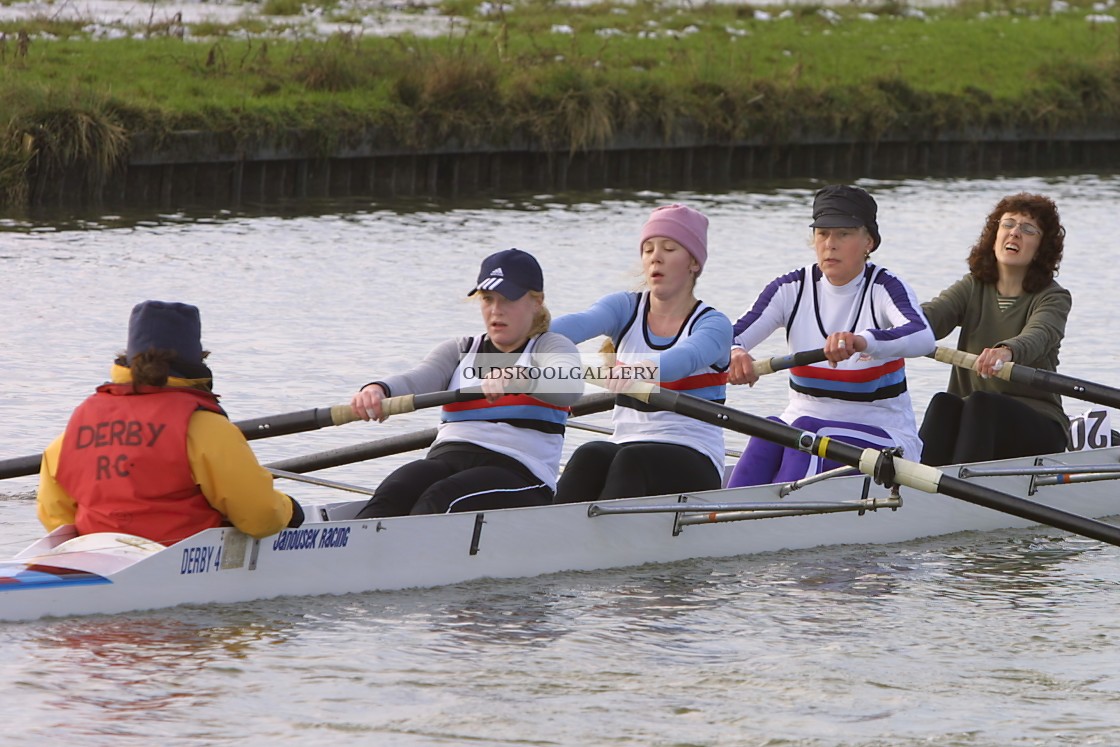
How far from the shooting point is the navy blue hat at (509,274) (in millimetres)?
6906

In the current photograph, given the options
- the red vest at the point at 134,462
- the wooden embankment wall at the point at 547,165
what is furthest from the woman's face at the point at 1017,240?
the wooden embankment wall at the point at 547,165

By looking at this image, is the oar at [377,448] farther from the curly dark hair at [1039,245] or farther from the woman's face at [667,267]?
the curly dark hair at [1039,245]

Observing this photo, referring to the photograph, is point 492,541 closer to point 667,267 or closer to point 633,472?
point 633,472

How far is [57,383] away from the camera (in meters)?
11.6

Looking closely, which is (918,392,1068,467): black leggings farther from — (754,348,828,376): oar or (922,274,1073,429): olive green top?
(754,348,828,376): oar

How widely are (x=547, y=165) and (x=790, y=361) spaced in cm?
1587

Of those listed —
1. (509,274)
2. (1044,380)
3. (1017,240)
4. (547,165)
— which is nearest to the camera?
(509,274)

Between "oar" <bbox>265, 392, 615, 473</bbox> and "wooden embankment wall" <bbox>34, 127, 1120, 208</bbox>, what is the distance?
12.1 meters

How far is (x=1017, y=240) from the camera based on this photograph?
351 inches

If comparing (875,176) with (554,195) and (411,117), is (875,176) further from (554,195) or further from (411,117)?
(411,117)

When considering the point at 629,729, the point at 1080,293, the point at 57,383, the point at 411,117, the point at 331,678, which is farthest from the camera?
the point at 411,117

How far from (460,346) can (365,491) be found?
39.9 inches

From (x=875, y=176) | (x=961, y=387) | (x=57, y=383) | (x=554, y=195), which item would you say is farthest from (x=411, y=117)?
(x=961, y=387)

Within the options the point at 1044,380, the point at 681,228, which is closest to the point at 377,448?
the point at 681,228
